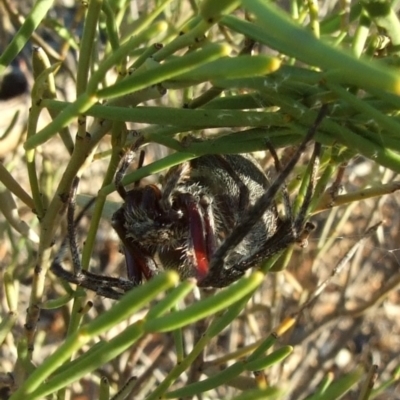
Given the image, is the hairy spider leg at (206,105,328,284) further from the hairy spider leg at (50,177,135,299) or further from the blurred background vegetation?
the hairy spider leg at (50,177,135,299)

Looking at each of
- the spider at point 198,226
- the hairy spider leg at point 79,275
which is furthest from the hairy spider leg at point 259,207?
the hairy spider leg at point 79,275

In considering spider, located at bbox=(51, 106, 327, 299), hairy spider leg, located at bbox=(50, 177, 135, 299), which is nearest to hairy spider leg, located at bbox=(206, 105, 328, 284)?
spider, located at bbox=(51, 106, 327, 299)

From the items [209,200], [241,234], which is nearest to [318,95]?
[241,234]

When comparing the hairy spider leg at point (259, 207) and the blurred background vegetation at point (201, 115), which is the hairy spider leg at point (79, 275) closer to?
the blurred background vegetation at point (201, 115)

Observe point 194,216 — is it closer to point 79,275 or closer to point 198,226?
point 198,226

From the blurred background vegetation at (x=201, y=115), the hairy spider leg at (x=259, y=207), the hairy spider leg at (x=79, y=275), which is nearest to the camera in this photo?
the blurred background vegetation at (x=201, y=115)

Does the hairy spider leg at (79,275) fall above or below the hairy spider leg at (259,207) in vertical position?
below

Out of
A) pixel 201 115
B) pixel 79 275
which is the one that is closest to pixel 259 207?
pixel 201 115

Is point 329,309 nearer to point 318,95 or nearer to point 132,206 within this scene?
point 132,206

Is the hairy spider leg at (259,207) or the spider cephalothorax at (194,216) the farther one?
the spider cephalothorax at (194,216)
